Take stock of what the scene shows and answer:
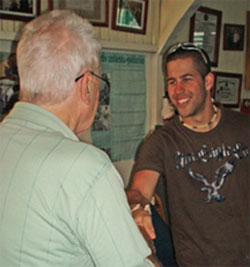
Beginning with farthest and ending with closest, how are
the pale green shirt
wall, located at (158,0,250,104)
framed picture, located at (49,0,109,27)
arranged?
wall, located at (158,0,250,104), framed picture, located at (49,0,109,27), the pale green shirt

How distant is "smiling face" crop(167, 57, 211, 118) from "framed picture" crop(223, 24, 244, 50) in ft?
3.20

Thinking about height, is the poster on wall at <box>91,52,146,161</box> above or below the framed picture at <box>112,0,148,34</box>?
below

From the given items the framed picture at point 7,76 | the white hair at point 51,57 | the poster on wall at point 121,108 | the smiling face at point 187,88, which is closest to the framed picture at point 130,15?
the poster on wall at point 121,108

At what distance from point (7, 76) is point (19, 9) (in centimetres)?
29

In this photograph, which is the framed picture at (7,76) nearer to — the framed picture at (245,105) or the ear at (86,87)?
the ear at (86,87)

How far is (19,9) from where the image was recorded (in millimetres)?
1265

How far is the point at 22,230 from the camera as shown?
1.84 ft

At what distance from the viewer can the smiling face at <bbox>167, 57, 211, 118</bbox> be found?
1394mm

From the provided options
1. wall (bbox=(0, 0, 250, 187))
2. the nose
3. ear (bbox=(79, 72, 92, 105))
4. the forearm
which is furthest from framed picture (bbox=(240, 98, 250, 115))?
ear (bbox=(79, 72, 92, 105))

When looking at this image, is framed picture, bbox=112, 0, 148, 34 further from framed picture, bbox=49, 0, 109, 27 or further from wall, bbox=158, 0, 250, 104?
wall, bbox=158, 0, 250, 104

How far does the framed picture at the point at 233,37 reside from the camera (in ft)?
7.27

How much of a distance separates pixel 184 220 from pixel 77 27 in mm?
980

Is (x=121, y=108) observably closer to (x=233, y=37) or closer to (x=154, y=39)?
(x=154, y=39)

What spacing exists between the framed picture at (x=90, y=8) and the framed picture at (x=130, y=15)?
0.19ft
